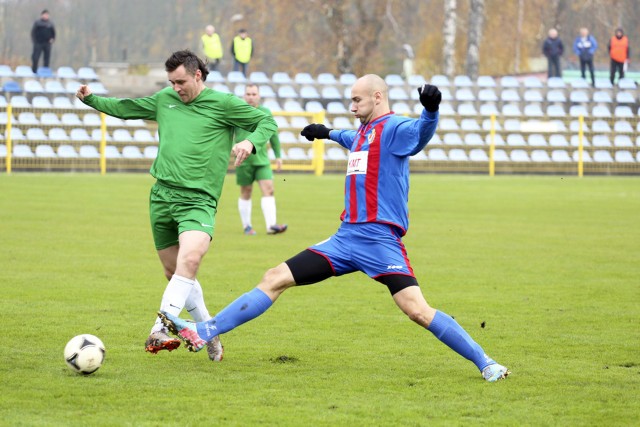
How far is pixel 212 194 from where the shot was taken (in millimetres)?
7020

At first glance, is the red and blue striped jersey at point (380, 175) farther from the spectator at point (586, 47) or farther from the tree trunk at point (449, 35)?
the tree trunk at point (449, 35)

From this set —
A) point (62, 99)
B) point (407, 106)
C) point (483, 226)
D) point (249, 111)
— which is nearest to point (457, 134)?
point (407, 106)

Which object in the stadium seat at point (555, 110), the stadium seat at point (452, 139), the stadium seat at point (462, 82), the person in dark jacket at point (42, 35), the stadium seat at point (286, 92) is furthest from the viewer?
the stadium seat at point (462, 82)

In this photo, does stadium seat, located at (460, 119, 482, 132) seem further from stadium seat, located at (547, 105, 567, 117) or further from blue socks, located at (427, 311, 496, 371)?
blue socks, located at (427, 311, 496, 371)

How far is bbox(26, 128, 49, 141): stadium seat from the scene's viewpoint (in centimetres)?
2844

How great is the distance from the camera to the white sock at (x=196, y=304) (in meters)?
7.13

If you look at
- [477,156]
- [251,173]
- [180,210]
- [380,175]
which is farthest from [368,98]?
[477,156]

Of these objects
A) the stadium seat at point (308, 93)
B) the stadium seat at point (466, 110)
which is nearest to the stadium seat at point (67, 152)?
the stadium seat at point (308, 93)

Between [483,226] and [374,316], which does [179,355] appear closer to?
[374,316]

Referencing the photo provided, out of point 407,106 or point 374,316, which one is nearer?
point 374,316

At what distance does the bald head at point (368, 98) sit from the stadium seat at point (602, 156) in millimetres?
26771

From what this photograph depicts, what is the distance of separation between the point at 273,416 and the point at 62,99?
86.5 ft

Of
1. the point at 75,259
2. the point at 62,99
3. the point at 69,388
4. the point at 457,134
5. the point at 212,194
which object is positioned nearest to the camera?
the point at 69,388

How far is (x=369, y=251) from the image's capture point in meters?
6.46
